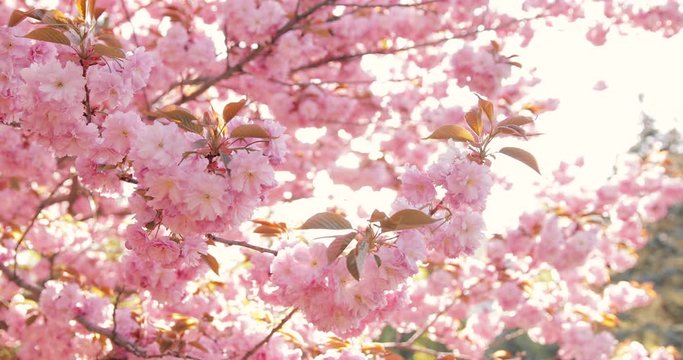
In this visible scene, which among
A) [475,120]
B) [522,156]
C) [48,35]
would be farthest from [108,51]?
[522,156]

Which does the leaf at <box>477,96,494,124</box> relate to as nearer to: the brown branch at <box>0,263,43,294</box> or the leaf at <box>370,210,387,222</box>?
the leaf at <box>370,210,387,222</box>

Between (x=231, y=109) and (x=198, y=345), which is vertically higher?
(x=231, y=109)

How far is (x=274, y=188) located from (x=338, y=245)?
243 millimetres

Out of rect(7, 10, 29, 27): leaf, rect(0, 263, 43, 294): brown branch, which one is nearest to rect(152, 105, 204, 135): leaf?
rect(7, 10, 29, 27): leaf

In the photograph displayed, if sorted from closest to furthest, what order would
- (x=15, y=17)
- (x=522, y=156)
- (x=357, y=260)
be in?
(x=357, y=260)
(x=15, y=17)
(x=522, y=156)

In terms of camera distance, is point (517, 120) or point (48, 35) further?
point (517, 120)

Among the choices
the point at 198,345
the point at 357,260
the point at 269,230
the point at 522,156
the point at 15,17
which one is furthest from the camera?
the point at 198,345

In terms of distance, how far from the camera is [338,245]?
52.5 inches

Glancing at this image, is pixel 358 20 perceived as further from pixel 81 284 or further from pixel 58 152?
pixel 58 152

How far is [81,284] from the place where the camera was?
288 centimetres

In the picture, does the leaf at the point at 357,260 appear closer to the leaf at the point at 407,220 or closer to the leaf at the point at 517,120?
the leaf at the point at 407,220

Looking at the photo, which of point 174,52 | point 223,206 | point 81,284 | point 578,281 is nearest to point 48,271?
point 81,284

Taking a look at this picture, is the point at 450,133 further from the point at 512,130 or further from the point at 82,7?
the point at 82,7

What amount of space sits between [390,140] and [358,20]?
3.86 feet
